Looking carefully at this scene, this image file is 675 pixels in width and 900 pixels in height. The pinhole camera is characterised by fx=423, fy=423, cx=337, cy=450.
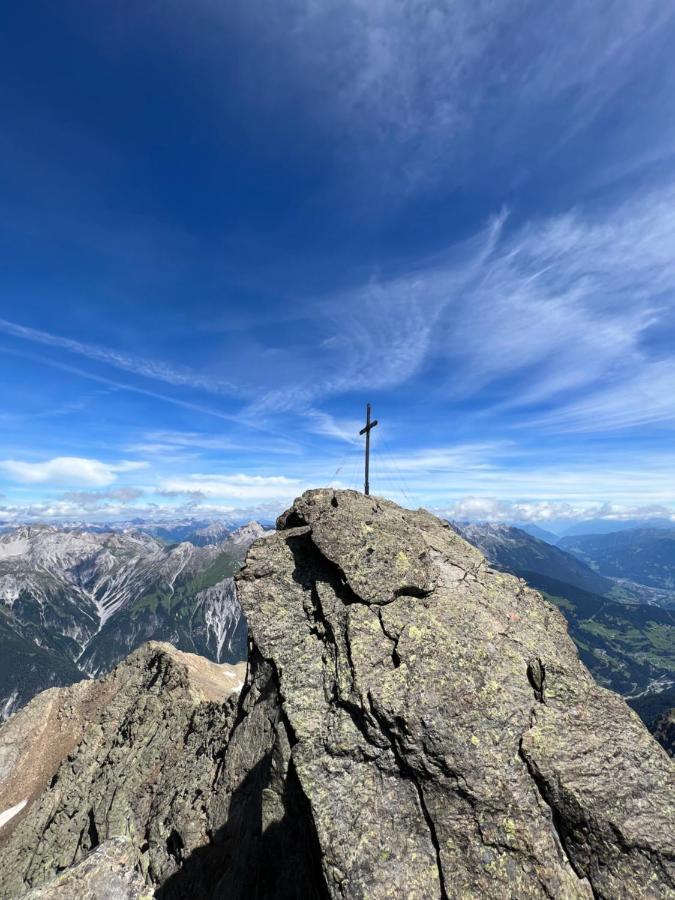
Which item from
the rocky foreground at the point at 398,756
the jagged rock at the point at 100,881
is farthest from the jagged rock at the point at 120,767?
the jagged rock at the point at 100,881

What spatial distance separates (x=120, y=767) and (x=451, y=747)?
1267 inches

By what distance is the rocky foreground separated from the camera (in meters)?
11.8

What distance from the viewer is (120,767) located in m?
32.9

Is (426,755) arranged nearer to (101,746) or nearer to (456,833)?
(456,833)

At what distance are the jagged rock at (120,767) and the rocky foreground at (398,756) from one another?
13.3 inches

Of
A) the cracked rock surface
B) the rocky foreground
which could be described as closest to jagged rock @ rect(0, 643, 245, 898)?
the rocky foreground

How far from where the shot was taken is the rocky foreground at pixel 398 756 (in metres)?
11.8

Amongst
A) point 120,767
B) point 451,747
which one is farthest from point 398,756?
point 120,767

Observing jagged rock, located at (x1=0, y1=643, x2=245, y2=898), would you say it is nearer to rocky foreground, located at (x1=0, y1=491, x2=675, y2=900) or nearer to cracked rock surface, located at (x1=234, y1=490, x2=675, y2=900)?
rocky foreground, located at (x1=0, y1=491, x2=675, y2=900)

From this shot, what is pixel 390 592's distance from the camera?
1820cm

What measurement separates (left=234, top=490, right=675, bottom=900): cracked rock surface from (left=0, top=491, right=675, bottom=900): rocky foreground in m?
0.05

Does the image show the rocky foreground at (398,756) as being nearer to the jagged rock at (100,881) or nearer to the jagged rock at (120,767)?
the jagged rock at (100,881)

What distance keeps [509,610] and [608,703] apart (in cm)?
482

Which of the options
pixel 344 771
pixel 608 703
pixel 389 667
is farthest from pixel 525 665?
pixel 344 771
